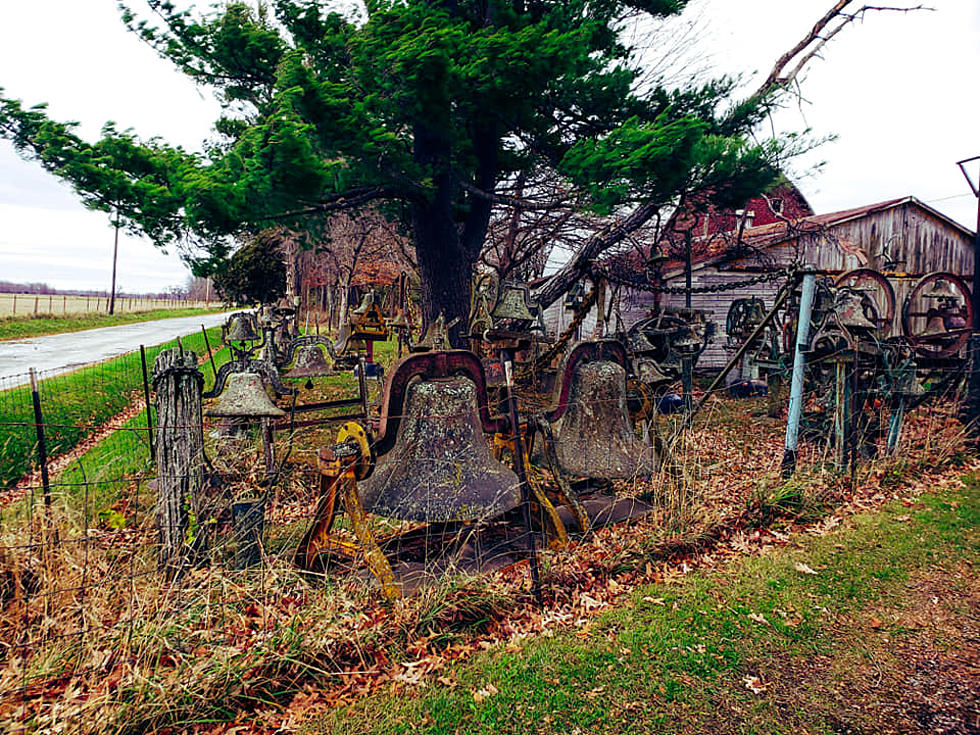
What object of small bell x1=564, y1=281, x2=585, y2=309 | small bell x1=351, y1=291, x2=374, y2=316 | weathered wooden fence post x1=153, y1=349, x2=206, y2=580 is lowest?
weathered wooden fence post x1=153, y1=349, x2=206, y2=580

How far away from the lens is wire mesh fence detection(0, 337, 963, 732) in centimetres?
274

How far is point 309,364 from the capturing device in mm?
7941

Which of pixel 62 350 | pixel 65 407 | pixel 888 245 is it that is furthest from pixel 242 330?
pixel 888 245

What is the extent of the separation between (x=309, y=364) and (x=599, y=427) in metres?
5.08

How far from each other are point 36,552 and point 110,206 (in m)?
6.34

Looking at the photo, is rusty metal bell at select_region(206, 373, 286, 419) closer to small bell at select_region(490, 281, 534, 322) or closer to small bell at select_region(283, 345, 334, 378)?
small bell at select_region(283, 345, 334, 378)

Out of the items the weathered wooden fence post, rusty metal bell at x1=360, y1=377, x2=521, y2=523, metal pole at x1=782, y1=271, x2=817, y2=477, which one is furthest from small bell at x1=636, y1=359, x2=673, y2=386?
the weathered wooden fence post

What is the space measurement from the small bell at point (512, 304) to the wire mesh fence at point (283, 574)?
283 centimetres

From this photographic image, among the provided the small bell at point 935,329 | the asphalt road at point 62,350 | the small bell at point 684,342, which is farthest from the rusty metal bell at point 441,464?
the asphalt road at point 62,350

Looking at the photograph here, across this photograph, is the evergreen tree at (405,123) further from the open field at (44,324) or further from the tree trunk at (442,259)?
the open field at (44,324)

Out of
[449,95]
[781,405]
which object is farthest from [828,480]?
[449,95]

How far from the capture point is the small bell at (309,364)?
308 inches

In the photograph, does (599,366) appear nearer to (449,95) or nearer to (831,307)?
(831,307)

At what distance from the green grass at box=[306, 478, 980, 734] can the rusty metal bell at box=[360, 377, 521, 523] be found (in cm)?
94
